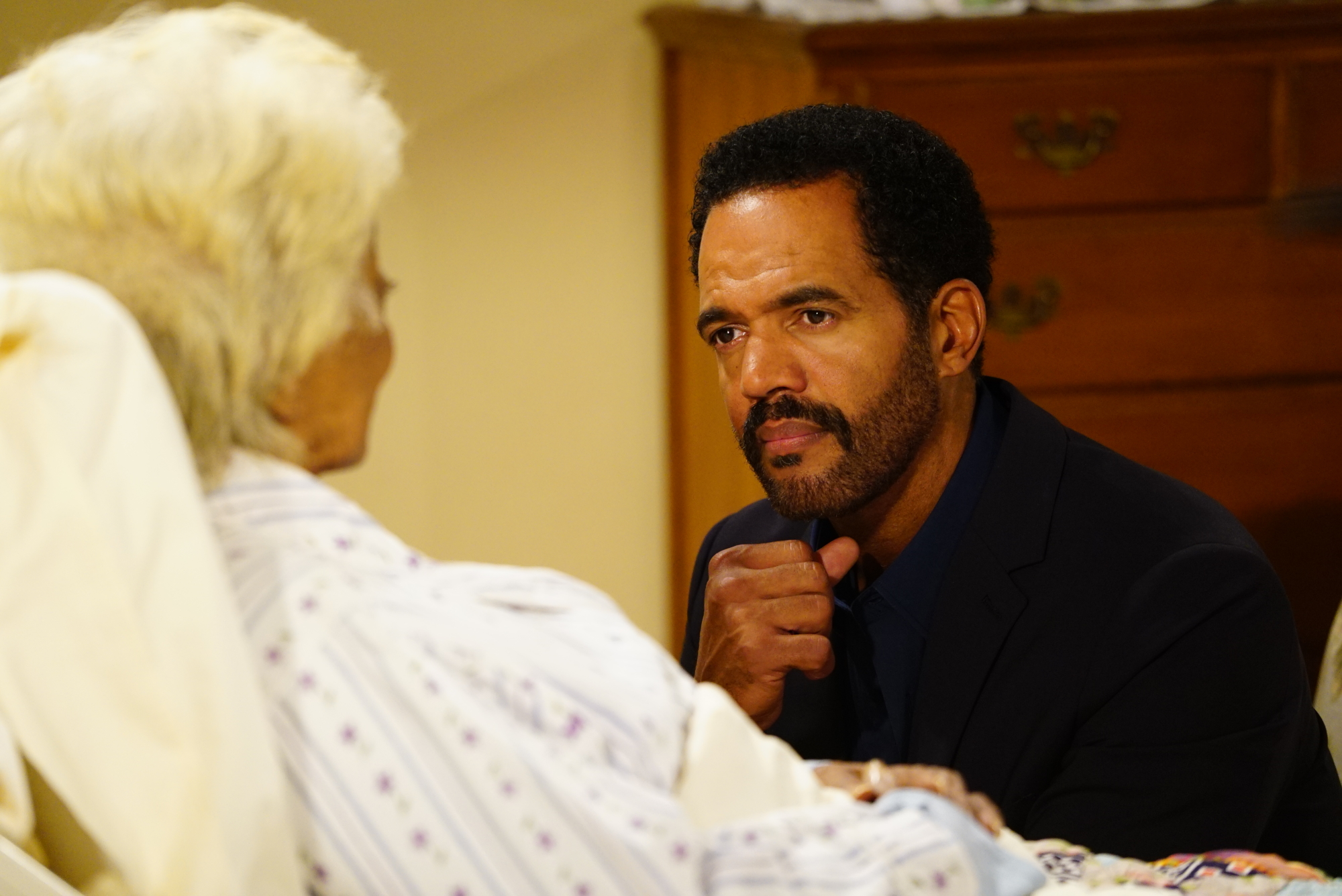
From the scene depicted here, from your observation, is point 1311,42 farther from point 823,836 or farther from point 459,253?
point 823,836

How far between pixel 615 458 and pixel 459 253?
1.72ft

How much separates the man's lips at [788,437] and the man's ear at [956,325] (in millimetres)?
183

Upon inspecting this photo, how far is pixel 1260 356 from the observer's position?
254cm

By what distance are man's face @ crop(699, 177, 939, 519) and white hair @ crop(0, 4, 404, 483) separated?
75cm

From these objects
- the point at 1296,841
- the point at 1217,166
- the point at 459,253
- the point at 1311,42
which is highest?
the point at 1311,42

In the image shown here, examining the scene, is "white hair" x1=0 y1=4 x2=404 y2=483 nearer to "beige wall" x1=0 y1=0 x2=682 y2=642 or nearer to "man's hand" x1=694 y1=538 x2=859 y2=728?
"man's hand" x1=694 y1=538 x2=859 y2=728

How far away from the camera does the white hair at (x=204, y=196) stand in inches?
28.1

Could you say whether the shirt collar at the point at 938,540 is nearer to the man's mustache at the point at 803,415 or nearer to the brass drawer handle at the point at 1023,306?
the man's mustache at the point at 803,415

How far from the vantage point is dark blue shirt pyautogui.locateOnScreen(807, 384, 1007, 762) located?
141 cm

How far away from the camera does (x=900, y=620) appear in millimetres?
1449

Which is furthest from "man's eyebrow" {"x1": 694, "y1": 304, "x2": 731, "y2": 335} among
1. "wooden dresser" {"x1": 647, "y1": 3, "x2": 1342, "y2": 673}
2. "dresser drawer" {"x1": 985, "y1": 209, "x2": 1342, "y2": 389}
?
"dresser drawer" {"x1": 985, "y1": 209, "x2": 1342, "y2": 389}

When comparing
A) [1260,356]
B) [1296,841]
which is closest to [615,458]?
[1260,356]

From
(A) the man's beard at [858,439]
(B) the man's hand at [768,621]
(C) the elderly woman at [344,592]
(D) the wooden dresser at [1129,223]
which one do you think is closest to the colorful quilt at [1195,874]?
(C) the elderly woman at [344,592]

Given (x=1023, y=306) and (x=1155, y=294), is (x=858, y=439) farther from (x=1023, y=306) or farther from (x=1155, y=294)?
(x=1155, y=294)
